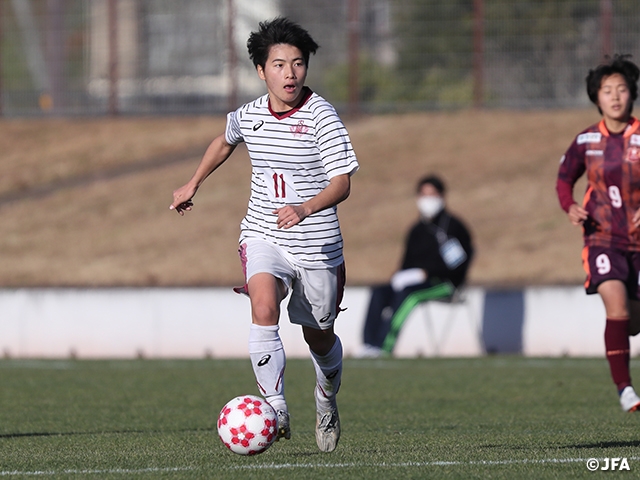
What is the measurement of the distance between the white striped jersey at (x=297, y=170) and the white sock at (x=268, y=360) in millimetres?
451

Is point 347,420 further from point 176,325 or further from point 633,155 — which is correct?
point 176,325

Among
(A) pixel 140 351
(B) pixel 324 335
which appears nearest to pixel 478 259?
(A) pixel 140 351

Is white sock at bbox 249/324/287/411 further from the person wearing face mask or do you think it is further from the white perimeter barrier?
the white perimeter barrier

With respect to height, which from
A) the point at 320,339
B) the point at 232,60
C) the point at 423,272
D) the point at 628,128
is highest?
the point at 628,128

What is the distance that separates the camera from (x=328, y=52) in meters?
22.8

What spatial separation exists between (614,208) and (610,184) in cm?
16

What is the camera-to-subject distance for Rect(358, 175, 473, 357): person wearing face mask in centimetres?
1390

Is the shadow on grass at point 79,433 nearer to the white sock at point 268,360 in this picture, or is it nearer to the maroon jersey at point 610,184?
the white sock at point 268,360

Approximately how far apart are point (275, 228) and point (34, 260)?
16.3 m

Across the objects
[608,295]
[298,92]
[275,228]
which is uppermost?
[298,92]

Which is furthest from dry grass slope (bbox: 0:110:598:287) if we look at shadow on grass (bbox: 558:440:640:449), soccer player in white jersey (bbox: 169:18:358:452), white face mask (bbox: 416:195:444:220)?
soccer player in white jersey (bbox: 169:18:358:452)

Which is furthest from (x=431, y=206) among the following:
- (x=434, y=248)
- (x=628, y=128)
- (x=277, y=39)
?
(x=277, y=39)

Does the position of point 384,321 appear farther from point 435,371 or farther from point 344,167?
point 344,167

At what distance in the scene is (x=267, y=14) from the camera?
22.6m
